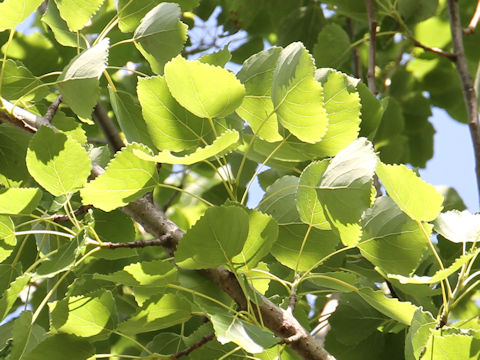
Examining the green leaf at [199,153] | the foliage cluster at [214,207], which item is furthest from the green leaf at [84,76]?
the green leaf at [199,153]

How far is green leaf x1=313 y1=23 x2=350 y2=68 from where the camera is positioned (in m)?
1.37

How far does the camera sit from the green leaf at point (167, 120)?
2.11ft

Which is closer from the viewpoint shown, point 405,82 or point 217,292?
point 217,292

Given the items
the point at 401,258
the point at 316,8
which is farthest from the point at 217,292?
the point at 316,8

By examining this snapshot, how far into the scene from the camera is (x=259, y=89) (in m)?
0.66

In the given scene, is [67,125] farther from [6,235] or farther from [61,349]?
[61,349]

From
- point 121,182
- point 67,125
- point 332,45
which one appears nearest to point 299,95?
point 121,182

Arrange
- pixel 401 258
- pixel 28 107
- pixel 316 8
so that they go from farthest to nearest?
1. pixel 316 8
2. pixel 28 107
3. pixel 401 258

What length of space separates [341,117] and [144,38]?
9.4 inches

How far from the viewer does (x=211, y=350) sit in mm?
713

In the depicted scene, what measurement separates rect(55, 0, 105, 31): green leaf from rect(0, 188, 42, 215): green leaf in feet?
0.63

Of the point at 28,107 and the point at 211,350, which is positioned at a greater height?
the point at 28,107

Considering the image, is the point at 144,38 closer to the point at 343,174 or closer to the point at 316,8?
the point at 343,174

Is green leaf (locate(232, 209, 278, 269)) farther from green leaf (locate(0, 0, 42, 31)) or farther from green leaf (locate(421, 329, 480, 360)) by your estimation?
green leaf (locate(0, 0, 42, 31))
